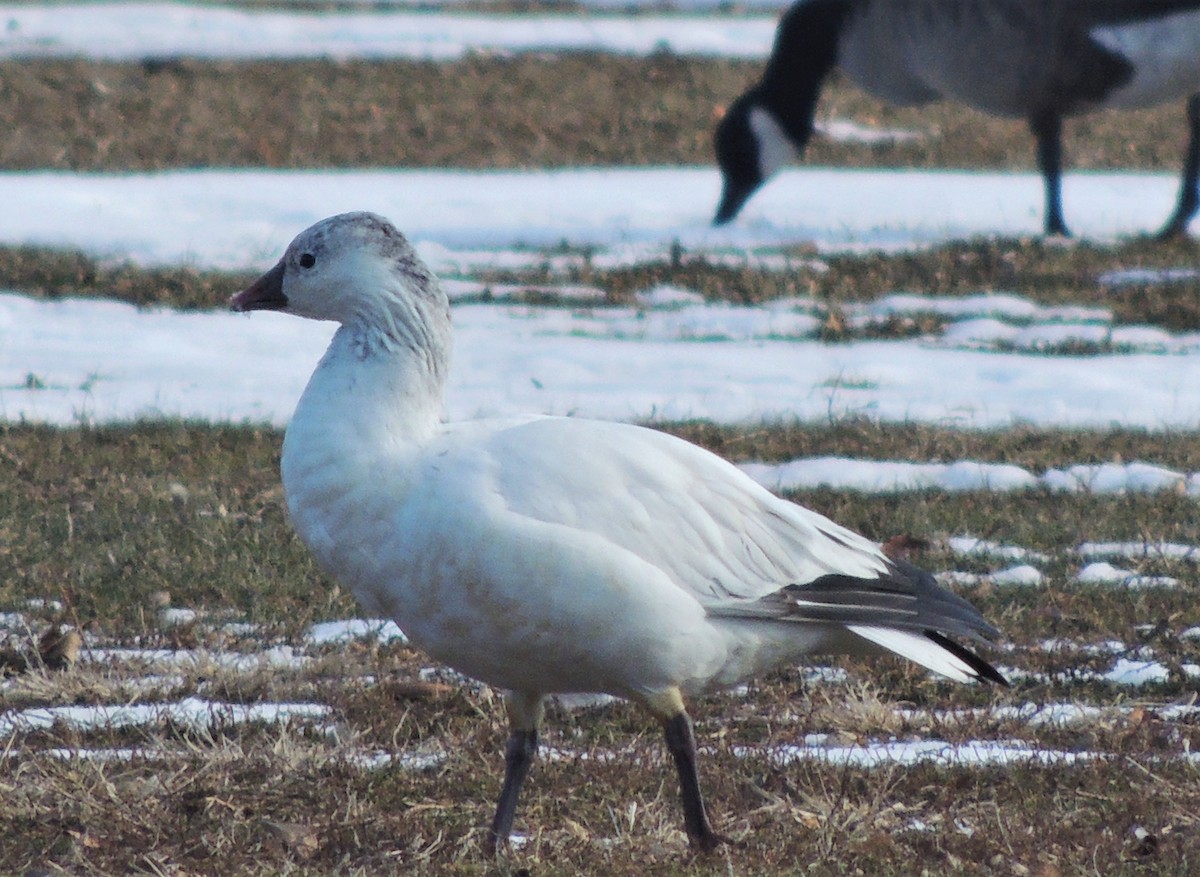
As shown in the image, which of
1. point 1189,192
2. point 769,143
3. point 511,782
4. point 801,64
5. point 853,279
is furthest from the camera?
point 801,64

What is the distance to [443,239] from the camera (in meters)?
12.7

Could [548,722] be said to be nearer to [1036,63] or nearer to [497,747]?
[497,747]

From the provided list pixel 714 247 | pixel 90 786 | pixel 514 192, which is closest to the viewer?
pixel 90 786

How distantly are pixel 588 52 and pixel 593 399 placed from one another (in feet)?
37.2

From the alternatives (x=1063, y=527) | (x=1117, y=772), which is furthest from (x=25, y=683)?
(x=1063, y=527)

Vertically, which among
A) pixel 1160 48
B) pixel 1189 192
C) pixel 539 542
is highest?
pixel 1160 48

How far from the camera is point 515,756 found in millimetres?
4203

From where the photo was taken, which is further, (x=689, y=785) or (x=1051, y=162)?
(x=1051, y=162)

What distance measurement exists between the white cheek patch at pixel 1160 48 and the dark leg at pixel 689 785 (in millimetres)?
9408

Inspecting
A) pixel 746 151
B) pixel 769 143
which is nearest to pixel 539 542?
pixel 746 151

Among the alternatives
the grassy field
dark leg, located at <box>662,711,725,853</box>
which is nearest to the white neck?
the grassy field

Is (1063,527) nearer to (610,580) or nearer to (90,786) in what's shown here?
(610,580)

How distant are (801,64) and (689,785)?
11690 millimetres

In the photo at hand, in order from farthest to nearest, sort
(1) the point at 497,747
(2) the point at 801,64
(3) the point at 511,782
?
(2) the point at 801,64 < (1) the point at 497,747 < (3) the point at 511,782
